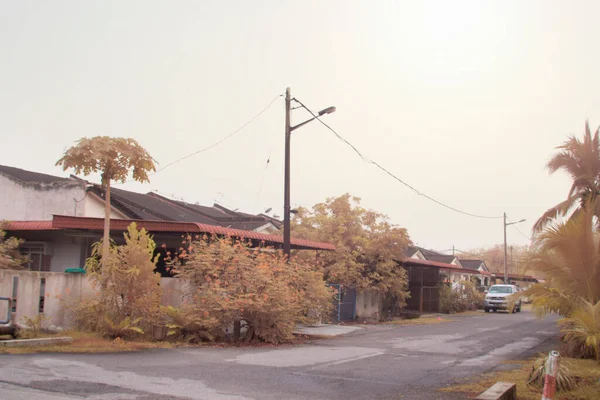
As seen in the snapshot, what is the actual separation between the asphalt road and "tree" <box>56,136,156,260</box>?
15.5ft

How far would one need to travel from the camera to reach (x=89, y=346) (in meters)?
13.3

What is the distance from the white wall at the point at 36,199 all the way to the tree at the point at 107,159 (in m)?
10.4

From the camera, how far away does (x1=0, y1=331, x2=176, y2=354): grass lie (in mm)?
12430

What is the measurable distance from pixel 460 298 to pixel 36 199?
27396 millimetres

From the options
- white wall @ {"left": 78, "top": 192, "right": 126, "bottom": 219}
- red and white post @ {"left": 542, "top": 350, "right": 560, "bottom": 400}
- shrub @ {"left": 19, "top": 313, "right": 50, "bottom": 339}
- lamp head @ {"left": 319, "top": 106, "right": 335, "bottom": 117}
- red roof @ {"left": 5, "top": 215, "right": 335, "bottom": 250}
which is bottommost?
shrub @ {"left": 19, "top": 313, "right": 50, "bottom": 339}

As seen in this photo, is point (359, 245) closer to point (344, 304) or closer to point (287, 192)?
point (344, 304)

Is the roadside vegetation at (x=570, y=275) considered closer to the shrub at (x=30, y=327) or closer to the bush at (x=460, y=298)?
the shrub at (x=30, y=327)

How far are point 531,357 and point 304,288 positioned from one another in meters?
6.92

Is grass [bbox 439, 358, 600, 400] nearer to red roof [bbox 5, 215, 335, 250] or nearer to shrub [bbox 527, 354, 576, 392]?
shrub [bbox 527, 354, 576, 392]

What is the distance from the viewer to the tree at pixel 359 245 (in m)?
27.0

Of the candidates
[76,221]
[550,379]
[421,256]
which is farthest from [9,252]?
[421,256]

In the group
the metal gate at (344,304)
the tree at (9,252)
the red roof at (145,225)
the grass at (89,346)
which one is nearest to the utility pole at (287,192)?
the red roof at (145,225)

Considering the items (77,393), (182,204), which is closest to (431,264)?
(182,204)

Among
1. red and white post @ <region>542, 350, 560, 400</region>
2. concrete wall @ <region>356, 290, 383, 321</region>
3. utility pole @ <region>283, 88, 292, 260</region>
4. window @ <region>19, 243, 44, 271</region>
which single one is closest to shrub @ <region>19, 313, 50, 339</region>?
utility pole @ <region>283, 88, 292, 260</region>
